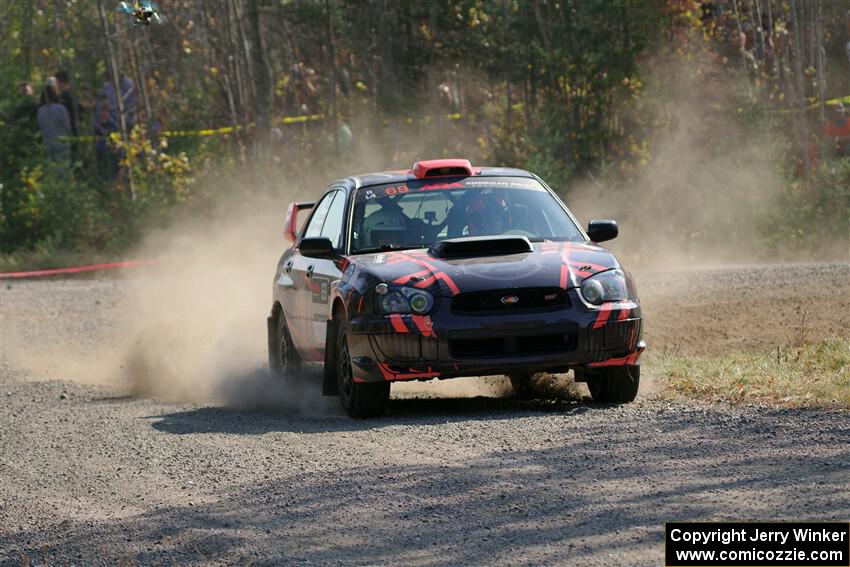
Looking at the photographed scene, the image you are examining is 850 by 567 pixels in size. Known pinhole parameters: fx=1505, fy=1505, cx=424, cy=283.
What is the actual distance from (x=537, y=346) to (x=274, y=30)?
1155 inches

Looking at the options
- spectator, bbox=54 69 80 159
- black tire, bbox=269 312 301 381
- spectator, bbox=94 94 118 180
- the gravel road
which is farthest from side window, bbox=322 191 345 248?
spectator, bbox=54 69 80 159

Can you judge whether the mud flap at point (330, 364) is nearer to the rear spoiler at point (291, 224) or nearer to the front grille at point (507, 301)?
the front grille at point (507, 301)

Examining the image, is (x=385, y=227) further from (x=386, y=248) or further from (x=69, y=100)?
(x=69, y=100)

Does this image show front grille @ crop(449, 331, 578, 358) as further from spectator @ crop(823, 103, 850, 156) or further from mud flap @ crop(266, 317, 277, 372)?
spectator @ crop(823, 103, 850, 156)

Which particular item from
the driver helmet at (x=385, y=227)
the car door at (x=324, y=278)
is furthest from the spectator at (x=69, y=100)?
the driver helmet at (x=385, y=227)

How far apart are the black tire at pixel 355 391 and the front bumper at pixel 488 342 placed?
16cm

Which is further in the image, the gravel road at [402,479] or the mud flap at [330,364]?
the mud flap at [330,364]

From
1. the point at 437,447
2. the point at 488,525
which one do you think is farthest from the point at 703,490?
the point at 437,447

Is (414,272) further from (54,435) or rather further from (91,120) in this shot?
(91,120)

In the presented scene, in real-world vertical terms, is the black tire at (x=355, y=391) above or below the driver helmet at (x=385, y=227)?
below

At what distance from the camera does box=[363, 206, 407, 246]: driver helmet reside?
10.6 m

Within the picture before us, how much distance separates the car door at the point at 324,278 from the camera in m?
10.6

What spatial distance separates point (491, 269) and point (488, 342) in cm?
47

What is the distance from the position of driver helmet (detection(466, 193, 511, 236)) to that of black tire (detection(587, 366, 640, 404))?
1.33 m
